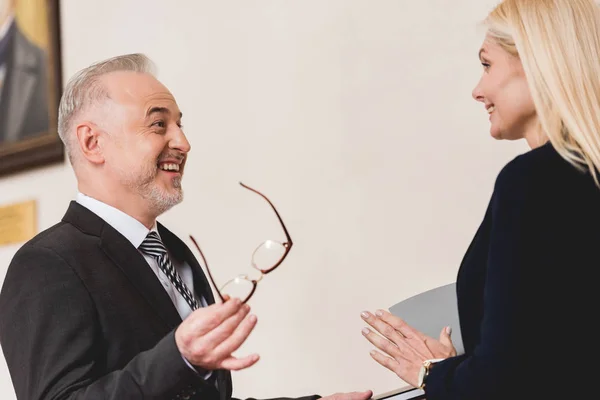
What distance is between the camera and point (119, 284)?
234 cm

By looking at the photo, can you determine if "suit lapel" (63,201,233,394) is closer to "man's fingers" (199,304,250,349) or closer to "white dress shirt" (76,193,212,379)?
"white dress shirt" (76,193,212,379)

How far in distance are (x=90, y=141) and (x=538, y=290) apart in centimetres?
138

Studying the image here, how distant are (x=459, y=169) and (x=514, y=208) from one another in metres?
1.50

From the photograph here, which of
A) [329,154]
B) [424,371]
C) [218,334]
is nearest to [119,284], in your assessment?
[218,334]

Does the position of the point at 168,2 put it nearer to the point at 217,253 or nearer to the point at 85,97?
the point at 217,253

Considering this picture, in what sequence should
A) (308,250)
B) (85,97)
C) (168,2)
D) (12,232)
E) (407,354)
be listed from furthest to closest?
(12,232), (168,2), (308,250), (85,97), (407,354)

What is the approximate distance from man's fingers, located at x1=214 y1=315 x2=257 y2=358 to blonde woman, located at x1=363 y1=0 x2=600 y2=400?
1.45ft

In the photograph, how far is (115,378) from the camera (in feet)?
6.82

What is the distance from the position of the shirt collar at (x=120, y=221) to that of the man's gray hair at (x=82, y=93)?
18cm

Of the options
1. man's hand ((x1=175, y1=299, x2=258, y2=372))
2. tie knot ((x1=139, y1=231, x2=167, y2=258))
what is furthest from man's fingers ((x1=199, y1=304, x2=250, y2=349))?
tie knot ((x1=139, y1=231, x2=167, y2=258))

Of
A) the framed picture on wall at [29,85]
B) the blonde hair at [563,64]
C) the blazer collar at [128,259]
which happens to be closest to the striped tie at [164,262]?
the blazer collar at [128,259]

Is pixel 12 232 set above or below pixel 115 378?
above

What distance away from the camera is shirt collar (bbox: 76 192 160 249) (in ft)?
8.33

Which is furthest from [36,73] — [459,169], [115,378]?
[115,378]
